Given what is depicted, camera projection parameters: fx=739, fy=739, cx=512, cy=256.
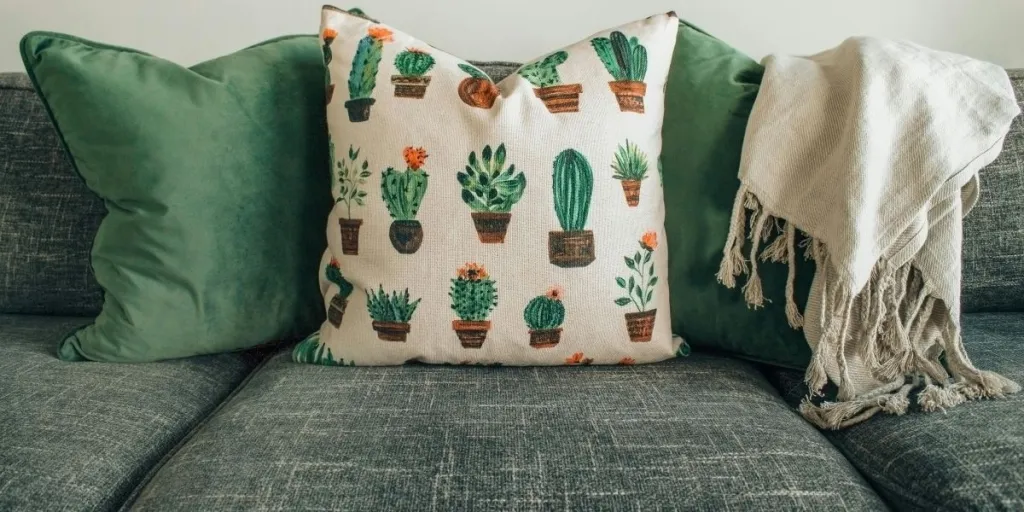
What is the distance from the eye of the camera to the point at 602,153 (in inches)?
39.3

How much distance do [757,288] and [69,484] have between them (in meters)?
0.88

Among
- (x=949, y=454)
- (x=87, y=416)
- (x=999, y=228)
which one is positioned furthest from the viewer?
(x=999, y=228)

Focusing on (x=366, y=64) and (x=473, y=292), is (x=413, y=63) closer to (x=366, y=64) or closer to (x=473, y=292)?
(x=366, y=64)

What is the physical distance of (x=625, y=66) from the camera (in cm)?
103

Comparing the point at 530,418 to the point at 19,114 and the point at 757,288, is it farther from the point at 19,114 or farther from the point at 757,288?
the point at 19,114

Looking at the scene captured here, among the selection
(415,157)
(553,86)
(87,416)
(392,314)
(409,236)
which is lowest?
(87,416)

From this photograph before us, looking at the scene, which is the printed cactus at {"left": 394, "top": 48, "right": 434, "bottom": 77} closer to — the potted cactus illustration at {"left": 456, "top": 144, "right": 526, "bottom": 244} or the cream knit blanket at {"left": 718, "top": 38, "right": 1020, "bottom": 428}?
the potted cactus illustration at {"left": 456, "top": 144, "right": 526, "bottom": 244}

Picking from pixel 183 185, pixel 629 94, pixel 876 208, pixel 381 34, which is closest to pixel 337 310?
pixel 183 185

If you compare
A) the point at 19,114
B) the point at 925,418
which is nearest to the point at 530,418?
the point at 925,418

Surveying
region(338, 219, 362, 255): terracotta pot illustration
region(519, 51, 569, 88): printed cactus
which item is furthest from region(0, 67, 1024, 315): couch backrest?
region(338, 219, 362, 255): terracotta pot illustration

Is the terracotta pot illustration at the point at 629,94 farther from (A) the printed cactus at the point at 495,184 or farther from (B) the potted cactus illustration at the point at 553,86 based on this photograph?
(A) the printed cactus at the point at 495,184

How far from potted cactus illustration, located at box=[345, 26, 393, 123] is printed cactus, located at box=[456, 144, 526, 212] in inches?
7.1

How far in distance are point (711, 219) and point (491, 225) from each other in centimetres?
33

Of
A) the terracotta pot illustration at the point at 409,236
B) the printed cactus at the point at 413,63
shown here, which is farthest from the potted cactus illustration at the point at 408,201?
the printed cactus at the point at 413,63
